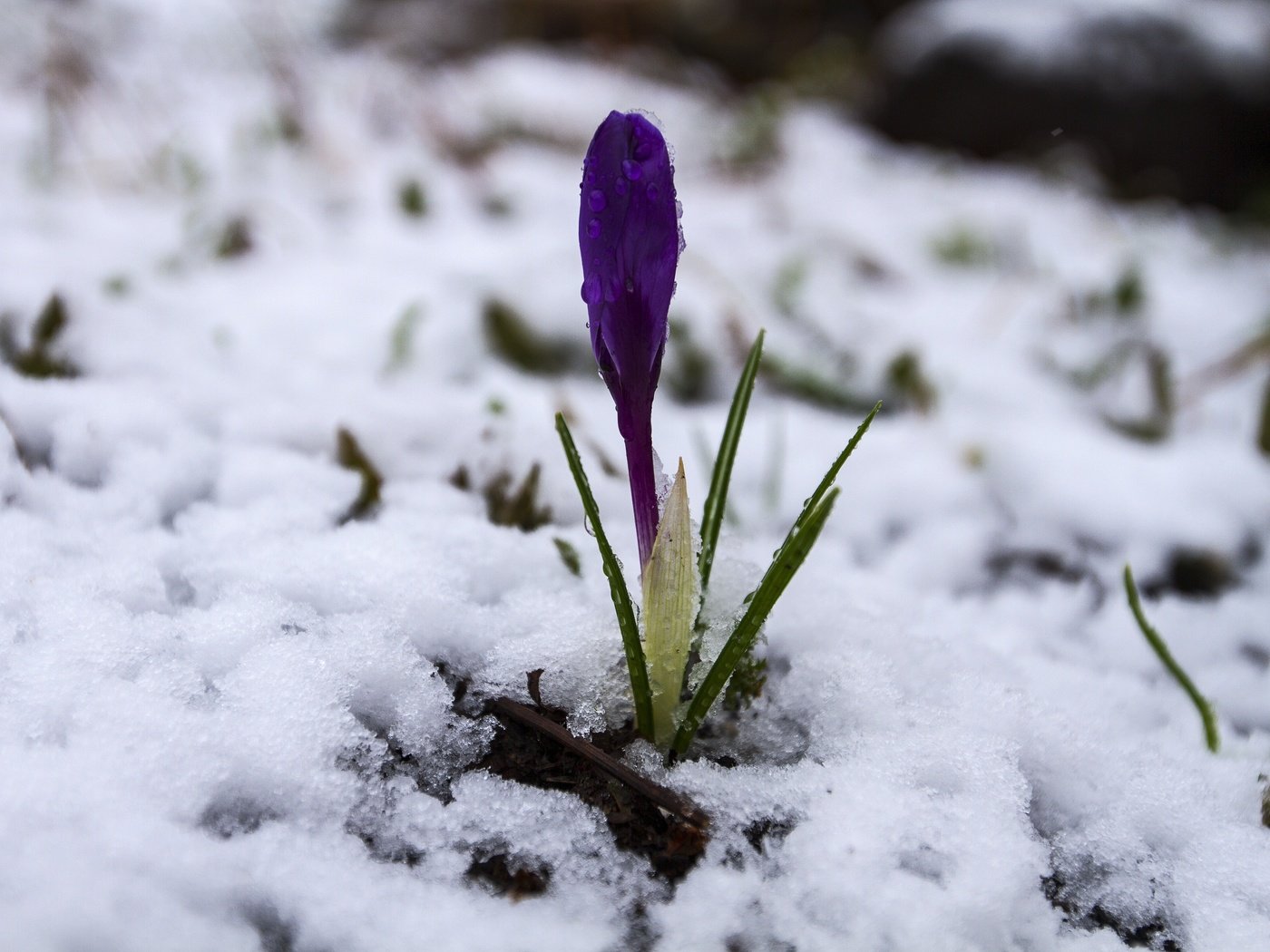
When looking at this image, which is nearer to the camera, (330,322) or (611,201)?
(611,201)

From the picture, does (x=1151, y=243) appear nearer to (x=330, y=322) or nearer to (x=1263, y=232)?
(x=1263, y=232)

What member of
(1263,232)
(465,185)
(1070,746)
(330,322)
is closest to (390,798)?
(1070,746)

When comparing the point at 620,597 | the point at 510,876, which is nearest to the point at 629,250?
the point at 620,597

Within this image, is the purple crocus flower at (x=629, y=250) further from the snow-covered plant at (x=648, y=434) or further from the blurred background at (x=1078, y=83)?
the blurred background at (x=1078, y=83)

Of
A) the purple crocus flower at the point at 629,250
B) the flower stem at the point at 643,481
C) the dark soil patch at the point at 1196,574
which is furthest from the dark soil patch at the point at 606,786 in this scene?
the dark soil patch at the point at 1196,574

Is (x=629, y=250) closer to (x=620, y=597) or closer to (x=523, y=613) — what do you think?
(x=620, y=597)

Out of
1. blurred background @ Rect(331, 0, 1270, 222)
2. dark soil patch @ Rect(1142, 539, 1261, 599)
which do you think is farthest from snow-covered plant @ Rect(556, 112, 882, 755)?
blurred background @ Rect(331, 0, 1270, 222)

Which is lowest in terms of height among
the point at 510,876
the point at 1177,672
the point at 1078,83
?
the point at 510,876
